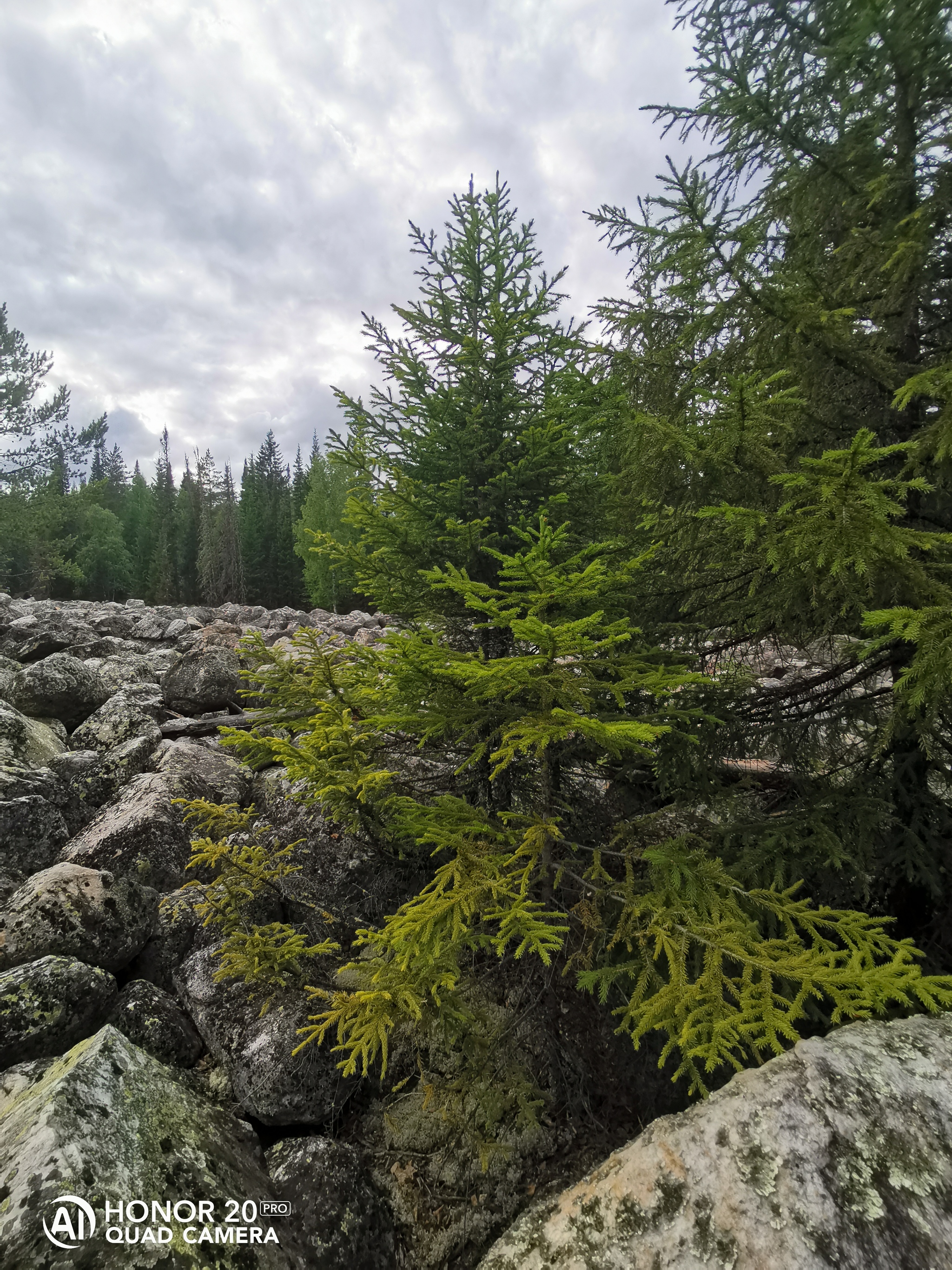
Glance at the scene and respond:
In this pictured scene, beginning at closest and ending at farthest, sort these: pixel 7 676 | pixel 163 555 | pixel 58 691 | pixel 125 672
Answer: pixel 58 691 → pixel 7 676 → pixel 125 672 → pixel 163 555

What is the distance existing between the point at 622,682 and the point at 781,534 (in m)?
1.04

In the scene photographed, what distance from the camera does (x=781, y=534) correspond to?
2.54 metres

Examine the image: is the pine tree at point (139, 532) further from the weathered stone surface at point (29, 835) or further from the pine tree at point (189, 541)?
the weathered stone surface at point (29, 835)

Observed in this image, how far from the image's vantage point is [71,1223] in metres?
1.97

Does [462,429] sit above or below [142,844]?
above

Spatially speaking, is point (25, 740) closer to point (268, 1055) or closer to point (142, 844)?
point (142, 844)

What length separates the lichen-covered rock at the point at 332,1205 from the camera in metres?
2.78

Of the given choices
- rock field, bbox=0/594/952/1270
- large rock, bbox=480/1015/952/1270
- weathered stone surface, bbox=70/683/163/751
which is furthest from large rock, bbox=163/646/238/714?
large rock, bbox=480/1015/952/1270

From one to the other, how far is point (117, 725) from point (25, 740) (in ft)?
3.87

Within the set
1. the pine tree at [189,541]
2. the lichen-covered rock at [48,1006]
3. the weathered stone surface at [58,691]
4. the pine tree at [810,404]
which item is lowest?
the lichen-covered rock at [48,1006]

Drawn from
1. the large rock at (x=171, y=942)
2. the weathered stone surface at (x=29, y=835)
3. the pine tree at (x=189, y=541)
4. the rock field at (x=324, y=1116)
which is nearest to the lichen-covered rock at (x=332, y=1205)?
the rock field at (x=324, y=1116)

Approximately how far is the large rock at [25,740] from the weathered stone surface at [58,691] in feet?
3.45

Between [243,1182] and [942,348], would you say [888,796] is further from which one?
[243,1182]

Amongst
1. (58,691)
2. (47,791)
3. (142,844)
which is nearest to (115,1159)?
(142,844)
